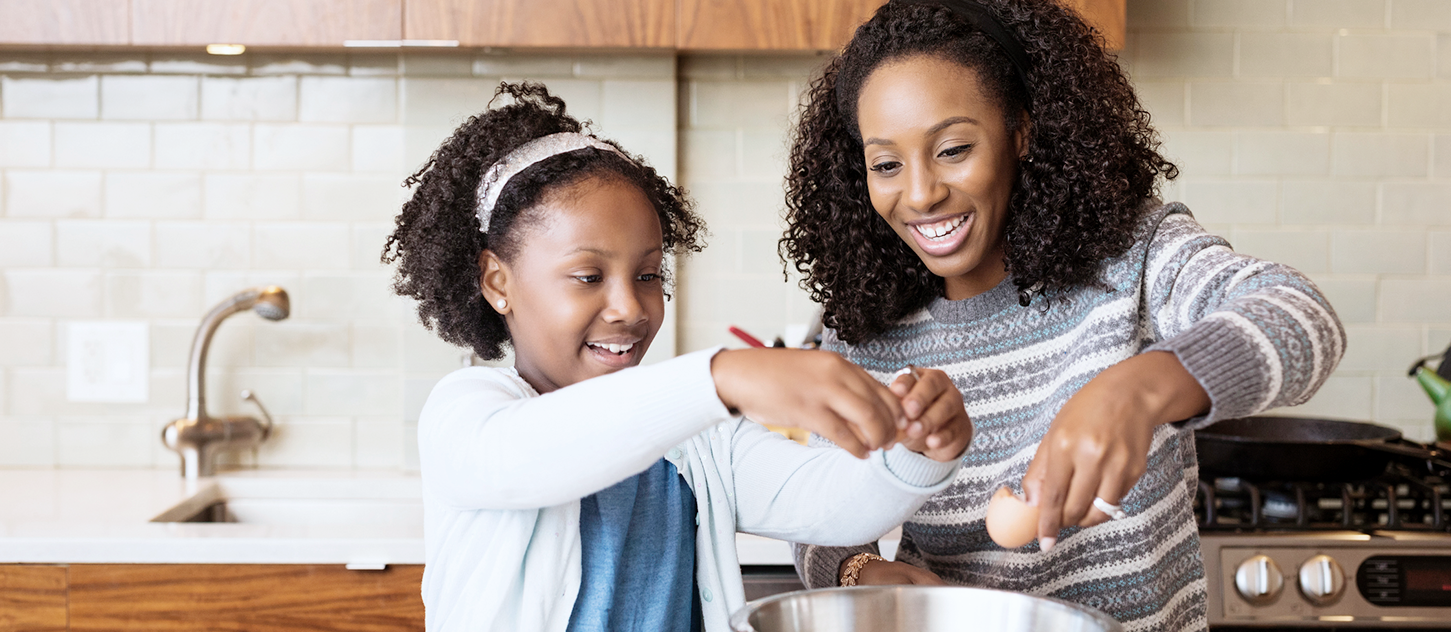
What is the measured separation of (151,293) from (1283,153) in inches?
86.4

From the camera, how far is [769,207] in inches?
86.1

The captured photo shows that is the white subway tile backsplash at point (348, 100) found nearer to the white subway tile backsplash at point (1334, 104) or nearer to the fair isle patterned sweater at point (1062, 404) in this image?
the fair isle patterned sweater at point (1062, 404)

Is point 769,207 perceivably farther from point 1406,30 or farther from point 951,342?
point 1406,30

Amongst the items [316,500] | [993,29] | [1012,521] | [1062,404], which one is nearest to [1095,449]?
[1012,521]

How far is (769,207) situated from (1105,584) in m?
1.27

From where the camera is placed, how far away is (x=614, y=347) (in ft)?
3.22

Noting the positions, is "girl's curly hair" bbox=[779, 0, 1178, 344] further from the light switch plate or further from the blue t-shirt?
the light switch plate

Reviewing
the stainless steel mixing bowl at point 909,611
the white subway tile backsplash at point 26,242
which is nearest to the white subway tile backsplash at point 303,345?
the white subway tile backsplash at point 26,242

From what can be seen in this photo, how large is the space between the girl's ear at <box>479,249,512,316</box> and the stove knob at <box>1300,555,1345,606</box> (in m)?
1.22

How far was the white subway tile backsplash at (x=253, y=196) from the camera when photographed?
6.99 feet

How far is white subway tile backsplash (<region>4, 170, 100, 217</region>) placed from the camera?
2121 millimetres

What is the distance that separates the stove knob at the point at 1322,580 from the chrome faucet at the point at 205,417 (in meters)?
1.72

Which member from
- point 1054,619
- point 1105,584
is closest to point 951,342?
point 1105,584

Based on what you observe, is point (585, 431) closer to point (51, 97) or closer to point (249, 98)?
point (249, 98)
